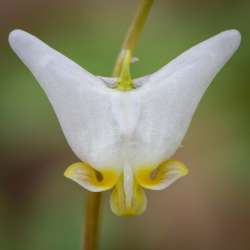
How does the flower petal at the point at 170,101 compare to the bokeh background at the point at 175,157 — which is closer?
the flower petal at the point at 170,101

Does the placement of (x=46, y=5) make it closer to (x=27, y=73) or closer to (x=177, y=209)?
(x=27, y=73)

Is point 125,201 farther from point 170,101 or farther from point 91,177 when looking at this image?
point 170,101

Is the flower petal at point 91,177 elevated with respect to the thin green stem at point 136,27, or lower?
lower

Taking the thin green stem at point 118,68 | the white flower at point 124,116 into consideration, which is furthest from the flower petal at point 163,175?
the thin green stem at point 118,68

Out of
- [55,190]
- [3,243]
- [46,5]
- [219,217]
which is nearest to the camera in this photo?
[3,243]

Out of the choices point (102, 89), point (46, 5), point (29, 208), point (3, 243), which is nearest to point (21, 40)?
point (102, 89)

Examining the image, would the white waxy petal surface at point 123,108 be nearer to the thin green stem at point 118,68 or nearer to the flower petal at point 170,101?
the flower petal at point 170,101
